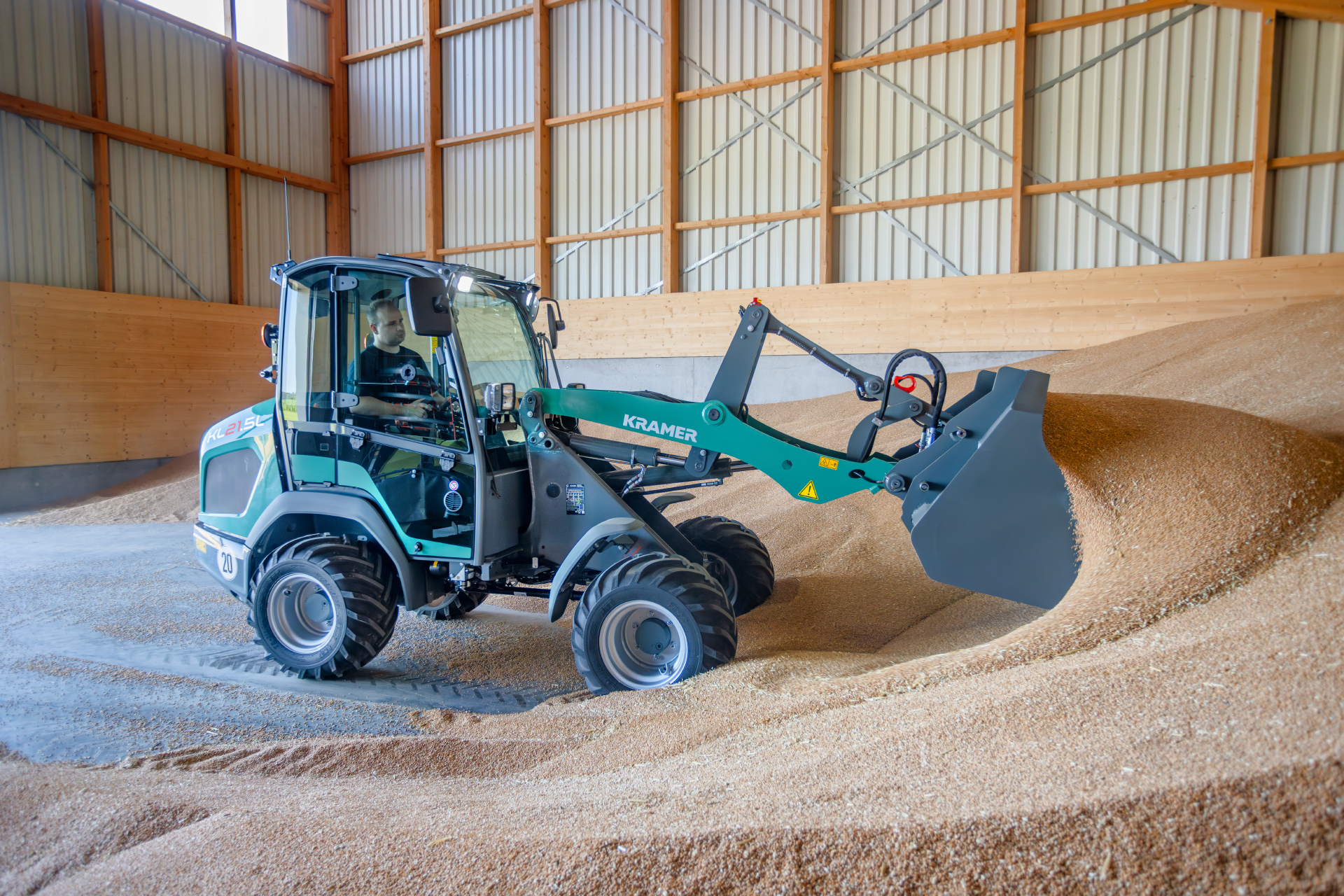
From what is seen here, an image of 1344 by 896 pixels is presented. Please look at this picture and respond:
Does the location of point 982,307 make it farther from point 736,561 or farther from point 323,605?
point 323,605

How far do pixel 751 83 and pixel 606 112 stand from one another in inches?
121

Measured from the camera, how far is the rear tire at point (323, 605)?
4.73 m

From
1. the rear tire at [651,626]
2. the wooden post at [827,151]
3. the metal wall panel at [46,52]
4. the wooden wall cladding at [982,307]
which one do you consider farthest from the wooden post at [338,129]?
the rear tire at [651,626]

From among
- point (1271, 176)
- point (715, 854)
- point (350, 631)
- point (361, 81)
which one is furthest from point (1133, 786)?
point (361, 81)

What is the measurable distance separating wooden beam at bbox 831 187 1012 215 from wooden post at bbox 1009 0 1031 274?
24 cm

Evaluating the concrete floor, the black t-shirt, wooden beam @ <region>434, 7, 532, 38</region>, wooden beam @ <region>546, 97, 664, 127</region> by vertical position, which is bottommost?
the concrete floor

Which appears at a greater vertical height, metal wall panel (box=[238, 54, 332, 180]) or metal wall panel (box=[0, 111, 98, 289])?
metal wall panel (box=[238, 54, 332, 180])

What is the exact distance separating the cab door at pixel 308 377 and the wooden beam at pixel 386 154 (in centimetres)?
1456

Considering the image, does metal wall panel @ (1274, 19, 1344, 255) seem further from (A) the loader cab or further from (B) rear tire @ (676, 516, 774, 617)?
(A) the loader cab

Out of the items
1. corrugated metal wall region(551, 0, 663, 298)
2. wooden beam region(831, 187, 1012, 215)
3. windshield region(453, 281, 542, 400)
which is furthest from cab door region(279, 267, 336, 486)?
corrugated metal wall region(551, 0, 663, 298)

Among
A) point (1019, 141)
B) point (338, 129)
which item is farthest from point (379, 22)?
point (1019, 141)

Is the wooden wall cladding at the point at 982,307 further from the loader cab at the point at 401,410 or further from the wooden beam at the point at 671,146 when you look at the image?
the loader cab at the point at 401,410

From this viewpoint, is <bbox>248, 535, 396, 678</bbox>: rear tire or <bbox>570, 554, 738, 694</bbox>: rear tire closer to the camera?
<bbox>570, 554, 738, 694</bbox>: rear tire

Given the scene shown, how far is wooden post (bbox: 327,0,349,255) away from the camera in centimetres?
1856
